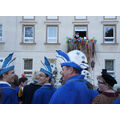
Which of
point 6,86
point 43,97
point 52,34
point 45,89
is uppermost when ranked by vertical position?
point 52,34

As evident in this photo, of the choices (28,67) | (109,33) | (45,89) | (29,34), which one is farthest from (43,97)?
(109,33)

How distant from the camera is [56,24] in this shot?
394 inches

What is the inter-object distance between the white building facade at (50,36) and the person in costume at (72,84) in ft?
25.6

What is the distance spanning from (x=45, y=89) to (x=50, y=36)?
7.66 meters

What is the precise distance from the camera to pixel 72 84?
162cm

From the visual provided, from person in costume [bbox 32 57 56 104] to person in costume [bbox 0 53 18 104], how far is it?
0.46m

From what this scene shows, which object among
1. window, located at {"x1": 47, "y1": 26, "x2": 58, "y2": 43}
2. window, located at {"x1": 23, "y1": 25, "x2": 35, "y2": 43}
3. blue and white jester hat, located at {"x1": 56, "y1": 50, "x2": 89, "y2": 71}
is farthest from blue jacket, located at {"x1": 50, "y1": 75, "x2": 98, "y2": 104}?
window, located at {"x1": 23, "y1": 25, "x2": 35, "y2": 43}

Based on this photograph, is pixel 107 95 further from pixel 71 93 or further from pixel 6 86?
pixel 6 86

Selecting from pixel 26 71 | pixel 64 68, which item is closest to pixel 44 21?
pixel 26 71

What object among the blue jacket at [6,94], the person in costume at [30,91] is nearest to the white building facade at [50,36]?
the person in costume at [30,91]

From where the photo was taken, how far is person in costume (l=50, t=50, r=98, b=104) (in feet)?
5.22
